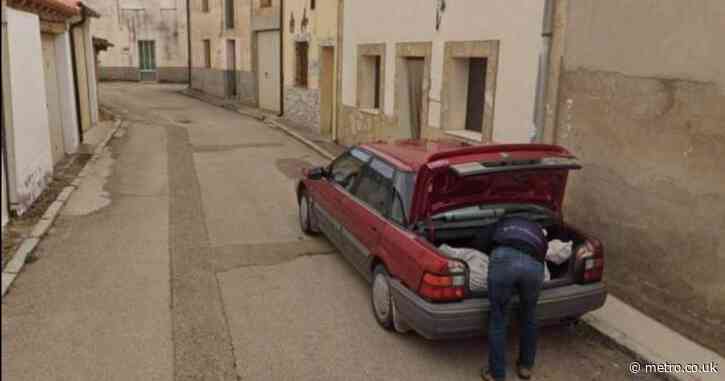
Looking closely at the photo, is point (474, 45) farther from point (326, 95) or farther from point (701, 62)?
point (326, 95)

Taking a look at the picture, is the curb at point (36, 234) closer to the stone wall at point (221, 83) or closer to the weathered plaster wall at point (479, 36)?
the weathered plaster wall at point (479, 36)

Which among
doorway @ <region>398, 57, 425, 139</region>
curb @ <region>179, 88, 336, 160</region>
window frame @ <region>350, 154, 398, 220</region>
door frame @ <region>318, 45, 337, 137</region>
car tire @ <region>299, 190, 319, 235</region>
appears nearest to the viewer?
window frame @ <region>350, 154, 398, 220</region>

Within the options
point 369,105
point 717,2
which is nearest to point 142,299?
point 717,2

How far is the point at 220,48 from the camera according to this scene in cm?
2750

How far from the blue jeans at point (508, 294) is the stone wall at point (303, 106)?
537 inches

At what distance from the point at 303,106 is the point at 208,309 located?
13.6m

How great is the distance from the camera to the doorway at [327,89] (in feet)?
55.6

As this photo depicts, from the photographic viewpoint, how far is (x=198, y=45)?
1211 inches

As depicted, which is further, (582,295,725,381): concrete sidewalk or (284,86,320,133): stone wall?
(284,86,320,133): stone wall

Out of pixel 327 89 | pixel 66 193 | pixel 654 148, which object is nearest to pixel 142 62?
pixel 327 89

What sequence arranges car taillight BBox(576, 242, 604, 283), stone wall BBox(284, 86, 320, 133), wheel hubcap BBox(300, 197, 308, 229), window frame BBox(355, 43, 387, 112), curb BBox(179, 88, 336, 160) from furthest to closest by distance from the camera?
stone wall BBox(284, 86, 320, 133), curb BBox(179, 88, 336, 160), window frame BBox(355, 43, 387, 112), wheel hubcap BBox(300, 197, 308, 229), car taillight BBox(576, 242, 604, 283)

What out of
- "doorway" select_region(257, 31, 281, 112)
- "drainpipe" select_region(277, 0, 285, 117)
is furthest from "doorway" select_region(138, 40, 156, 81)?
"drainpipe" select_region(277, 0, 285, 117)

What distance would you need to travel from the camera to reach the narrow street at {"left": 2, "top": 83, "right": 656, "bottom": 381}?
480cm

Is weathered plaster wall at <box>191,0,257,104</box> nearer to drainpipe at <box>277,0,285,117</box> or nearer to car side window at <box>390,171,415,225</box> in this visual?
drainpipe at <box>277,0,285,117</box>
